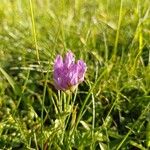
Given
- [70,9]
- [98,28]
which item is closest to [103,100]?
[98,28]

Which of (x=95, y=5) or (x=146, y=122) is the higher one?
(x=95, y=5)

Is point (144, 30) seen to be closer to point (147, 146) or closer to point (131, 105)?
point (131, 105)

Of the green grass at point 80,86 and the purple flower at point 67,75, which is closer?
the purple flower at point 67,75

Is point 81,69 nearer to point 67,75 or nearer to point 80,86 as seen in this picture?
point 67,75

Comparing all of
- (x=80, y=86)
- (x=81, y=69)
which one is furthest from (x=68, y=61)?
(x=80, y=86)

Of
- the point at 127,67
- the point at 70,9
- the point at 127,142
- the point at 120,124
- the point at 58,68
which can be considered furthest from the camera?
the point at 70,9

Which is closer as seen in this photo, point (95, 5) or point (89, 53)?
point (89, 53)

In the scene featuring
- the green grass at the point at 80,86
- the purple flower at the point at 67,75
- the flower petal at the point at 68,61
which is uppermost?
the flower petal at the point at 68,61

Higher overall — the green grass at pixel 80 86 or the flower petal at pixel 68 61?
Answer: the flower petal at pixel 68 61
